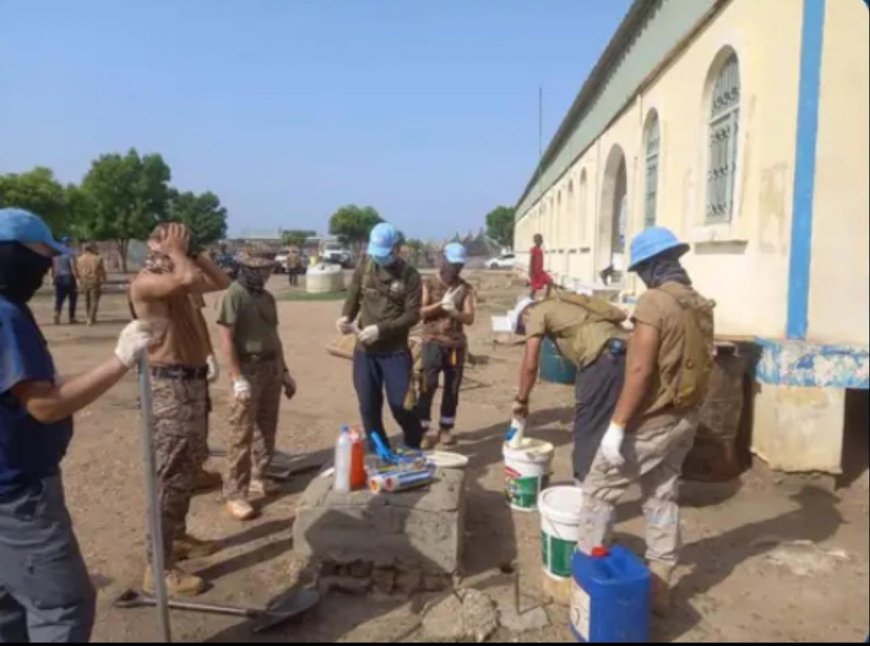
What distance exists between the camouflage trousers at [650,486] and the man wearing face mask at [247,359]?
2.35 meters

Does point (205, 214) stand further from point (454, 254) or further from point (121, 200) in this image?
point (454, 254)

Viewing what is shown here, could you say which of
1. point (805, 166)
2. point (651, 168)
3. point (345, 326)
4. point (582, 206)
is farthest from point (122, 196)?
point (805, 166)

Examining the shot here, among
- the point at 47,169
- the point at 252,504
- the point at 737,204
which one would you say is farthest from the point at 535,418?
the point at 47,169

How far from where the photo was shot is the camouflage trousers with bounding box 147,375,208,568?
350 cm

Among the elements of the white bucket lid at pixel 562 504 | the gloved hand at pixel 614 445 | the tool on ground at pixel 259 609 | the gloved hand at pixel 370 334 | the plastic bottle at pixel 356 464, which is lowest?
the tool on ground at pixel 259 609

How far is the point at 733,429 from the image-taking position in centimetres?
517

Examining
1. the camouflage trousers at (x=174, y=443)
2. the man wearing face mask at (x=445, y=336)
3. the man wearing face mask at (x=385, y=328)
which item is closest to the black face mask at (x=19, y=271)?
the camouflage trousers at (x=174, y=443)

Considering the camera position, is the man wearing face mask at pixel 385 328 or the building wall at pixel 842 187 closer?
the building wall at pixel 842 187

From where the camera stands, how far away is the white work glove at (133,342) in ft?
8.05

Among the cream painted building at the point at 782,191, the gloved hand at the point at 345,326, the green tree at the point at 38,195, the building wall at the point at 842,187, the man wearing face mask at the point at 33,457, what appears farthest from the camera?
the green tree at the point at 38,195

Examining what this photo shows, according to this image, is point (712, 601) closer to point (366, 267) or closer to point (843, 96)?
point (366, 267)

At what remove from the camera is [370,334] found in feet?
16.1

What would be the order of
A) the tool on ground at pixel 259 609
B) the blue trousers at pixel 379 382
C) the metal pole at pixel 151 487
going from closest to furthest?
the metal pole at pixel 151 487 < the tool on ground at pixel 259 609 < the blue trousers at pixel 379 382

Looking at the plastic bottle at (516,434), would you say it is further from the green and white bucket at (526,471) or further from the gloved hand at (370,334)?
the gloved hand at (370,334)
